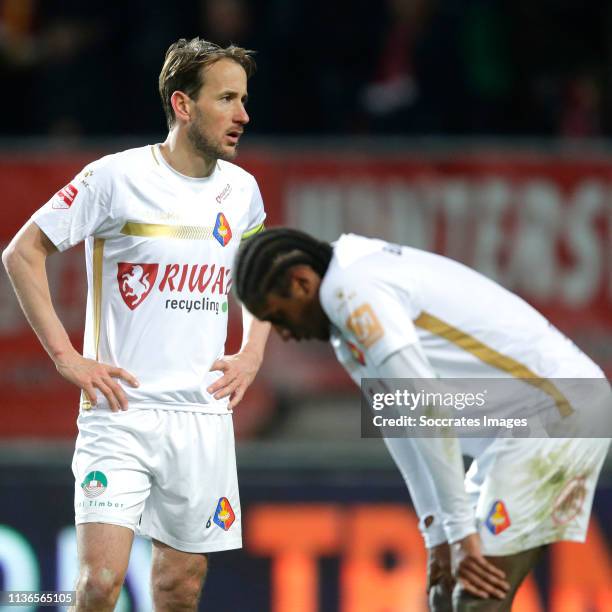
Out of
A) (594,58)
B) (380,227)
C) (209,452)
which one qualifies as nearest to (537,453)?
(209,452)

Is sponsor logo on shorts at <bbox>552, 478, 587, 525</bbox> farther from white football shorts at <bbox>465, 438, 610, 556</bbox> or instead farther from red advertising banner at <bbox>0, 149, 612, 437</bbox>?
red advertising banner at <bbox>0, 149, 612, 437</bbox>

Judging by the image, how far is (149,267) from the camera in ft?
14.6

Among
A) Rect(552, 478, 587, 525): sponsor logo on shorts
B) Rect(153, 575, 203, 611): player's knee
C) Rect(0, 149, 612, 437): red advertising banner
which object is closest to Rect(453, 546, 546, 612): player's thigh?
Rect(552, 478, 587, 525): sponsor logo on shorts

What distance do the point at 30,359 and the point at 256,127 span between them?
2.00 m

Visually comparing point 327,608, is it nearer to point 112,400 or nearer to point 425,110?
point 112,400

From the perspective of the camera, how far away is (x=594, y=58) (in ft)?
30.8

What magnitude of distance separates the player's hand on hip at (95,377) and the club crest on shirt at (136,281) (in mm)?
230

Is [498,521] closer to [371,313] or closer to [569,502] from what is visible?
[569,502]

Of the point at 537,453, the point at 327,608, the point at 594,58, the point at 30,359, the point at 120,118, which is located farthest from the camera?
the point at 594,58

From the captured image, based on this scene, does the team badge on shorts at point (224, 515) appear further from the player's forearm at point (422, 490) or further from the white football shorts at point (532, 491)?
the white football shorts at point (532, 491)

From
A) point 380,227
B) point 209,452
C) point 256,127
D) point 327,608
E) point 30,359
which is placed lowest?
point 327,608

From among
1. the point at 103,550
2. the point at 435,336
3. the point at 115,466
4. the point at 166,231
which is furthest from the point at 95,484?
the point at 435,336

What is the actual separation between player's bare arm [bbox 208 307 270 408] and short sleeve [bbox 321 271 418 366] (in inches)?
17.4

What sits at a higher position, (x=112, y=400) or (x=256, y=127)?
(x=256, y=127)
